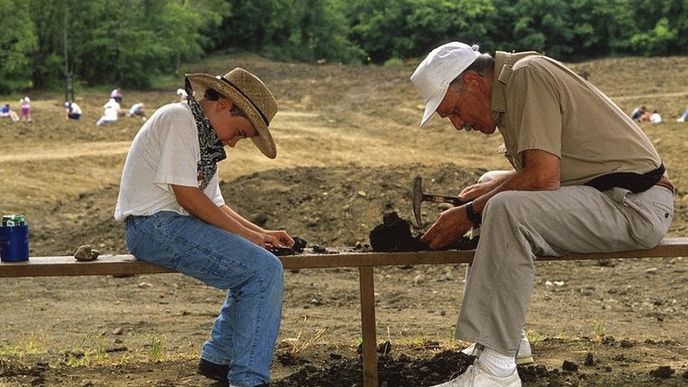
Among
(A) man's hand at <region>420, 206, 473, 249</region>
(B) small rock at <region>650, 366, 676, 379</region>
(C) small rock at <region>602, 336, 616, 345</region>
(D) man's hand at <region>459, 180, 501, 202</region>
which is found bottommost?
(C) small rock at <region>602, 336, 616, 345</region>

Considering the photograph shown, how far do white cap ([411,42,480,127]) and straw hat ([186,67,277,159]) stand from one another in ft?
2.14

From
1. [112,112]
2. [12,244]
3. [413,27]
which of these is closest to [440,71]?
[12,244]

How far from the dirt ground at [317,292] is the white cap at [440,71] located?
1288 millimetres

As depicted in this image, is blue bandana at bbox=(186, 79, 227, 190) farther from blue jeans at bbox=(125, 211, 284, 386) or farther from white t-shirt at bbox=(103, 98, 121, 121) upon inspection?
white t-shirt at bbox=(103, 98, 121, 121)

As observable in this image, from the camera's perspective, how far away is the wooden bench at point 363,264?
509 centimetres

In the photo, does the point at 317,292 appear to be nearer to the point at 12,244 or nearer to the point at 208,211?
the point at 12,244

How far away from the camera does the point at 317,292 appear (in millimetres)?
9914

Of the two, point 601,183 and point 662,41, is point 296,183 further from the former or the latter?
point 662,41

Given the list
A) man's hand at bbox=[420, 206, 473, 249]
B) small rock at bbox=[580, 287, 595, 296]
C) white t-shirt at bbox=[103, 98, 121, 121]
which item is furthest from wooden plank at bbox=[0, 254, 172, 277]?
white t-shirt at bbox=[103, 98, 121, 121]

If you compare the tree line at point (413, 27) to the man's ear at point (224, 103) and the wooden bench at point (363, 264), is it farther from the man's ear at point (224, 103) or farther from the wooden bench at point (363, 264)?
the man's ear at point (224, 103)

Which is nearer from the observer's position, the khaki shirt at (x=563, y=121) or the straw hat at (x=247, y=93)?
the khaki shirt at (x=563, y=121)

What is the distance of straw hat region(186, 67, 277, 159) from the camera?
16.1ft

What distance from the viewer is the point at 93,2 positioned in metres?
36.2

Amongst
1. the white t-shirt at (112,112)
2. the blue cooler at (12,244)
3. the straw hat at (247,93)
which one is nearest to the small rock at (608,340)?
the straw hat at (247,93)
